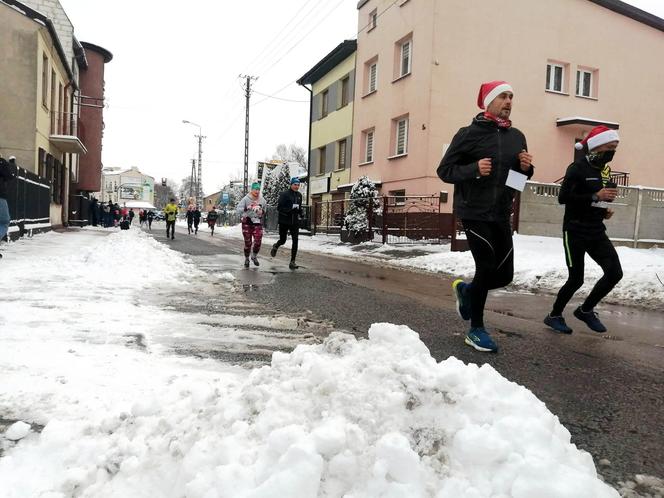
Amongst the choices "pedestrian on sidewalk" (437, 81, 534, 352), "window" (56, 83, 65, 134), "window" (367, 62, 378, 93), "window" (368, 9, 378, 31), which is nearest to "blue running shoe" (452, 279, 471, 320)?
"pedestrian on sidewalk" (437, 81, 534, 352)

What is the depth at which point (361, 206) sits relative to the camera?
17.8m

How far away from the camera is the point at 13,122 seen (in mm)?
16219

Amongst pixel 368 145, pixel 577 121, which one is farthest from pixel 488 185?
pixel 368 145

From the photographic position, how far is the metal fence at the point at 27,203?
40.2ft

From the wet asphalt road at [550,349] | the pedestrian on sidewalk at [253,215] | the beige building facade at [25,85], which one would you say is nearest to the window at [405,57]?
the pedestrian on sidewalk at [253,215]

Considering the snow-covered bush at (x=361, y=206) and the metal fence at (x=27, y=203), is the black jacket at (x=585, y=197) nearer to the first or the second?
the metal fence at (x=27, y=203)

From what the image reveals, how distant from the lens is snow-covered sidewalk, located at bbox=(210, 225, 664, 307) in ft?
22.8

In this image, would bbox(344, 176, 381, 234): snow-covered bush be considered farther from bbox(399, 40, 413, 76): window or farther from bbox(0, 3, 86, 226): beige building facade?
bbox(0, 3, 86, 226): beige building facade

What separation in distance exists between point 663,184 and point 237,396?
81.2 feet

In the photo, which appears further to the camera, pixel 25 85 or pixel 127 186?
pixel 127 186

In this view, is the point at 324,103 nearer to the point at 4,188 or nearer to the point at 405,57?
the point at 405,57

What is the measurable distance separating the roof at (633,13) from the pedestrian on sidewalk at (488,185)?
20.5 meters

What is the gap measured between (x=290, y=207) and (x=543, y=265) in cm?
466

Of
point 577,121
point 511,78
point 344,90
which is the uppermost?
point 344,90
